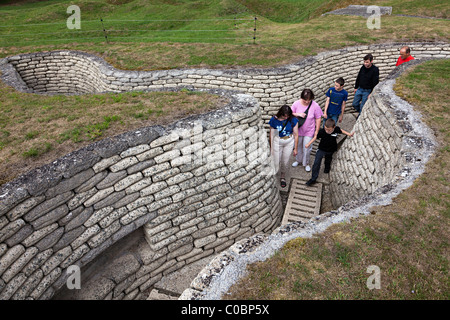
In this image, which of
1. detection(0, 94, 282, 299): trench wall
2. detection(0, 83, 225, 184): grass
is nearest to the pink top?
detection(0, 94, 282, 299): trench wall

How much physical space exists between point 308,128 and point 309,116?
1.06 ft

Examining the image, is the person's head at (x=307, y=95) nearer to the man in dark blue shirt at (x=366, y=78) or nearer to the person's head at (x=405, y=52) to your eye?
the man in dark blue shirt at (x=366, y=78)

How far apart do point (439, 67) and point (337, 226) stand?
7217 millimetres

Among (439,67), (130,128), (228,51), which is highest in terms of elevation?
(228,51)

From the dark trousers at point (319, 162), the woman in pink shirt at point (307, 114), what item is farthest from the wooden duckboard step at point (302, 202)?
the woman in pink shirt at point (307, 114)

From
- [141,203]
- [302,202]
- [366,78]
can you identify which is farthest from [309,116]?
[141,203]

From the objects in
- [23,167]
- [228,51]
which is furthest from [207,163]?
[228,51]

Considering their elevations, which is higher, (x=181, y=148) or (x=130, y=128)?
(x=130, y=128)

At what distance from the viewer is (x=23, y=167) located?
4.39 m

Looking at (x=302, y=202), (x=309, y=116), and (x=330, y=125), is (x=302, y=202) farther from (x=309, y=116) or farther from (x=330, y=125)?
(x=309, y=116)

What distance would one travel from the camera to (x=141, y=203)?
4996mm

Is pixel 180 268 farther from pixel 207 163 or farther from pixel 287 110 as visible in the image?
pixel 287 110

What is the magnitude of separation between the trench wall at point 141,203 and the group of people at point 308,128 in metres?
0.51
